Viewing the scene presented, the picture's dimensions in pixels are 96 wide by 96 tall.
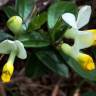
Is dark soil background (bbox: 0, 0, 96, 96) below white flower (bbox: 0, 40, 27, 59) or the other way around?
below

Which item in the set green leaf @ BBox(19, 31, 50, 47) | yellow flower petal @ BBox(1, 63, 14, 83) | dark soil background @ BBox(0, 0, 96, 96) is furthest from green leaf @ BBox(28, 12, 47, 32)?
dark soil background @ BBox(0, 0, 96, 96)

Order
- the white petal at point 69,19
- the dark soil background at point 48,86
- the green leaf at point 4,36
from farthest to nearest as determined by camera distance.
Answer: the dark soil background at point 48,86, the green leaf at point 4,36, the white petal at point 69,19

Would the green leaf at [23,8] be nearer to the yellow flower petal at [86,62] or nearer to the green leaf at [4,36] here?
the green leaf at [4,36]

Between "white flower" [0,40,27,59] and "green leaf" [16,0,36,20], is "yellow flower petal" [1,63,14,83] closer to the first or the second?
"white flower" [0,40,27,59]

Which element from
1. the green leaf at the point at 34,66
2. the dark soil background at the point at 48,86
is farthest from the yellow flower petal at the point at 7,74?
the dark soil background at the point at 48,86

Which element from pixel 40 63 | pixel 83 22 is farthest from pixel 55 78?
pixel 83 22

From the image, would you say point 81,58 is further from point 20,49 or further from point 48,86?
point 48,86
